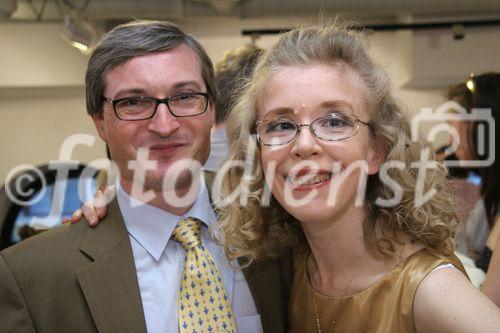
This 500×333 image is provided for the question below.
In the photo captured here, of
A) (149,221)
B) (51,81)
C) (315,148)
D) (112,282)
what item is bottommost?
(112,282)

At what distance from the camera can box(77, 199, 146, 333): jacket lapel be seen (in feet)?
5.67

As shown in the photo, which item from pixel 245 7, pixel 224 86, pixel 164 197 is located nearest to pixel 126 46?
pixel 164 197

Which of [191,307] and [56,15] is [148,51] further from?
[56,15]

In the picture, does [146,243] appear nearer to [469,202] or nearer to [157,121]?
[157,121]

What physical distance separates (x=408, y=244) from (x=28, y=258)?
1.09m

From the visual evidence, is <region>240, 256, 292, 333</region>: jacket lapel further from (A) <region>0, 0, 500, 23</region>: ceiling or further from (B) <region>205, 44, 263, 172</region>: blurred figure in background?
(A) <region>0, 0, 500, 23</region>: ceiling

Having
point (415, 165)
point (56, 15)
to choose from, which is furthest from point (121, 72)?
point (56, 15)

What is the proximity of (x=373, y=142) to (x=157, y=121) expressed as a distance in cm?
64

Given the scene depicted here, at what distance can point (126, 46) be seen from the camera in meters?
1.93

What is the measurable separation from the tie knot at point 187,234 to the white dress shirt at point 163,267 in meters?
0.02

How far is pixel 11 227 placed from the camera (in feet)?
24.3

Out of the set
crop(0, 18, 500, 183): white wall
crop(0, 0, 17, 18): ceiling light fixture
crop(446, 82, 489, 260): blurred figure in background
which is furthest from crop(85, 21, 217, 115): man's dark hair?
crop(0, 18, 500, 183): white wall

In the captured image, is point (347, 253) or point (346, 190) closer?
point (346, 190)

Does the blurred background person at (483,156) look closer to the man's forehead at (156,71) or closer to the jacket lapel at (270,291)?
Answer: the jacket lapel at (270,291)
